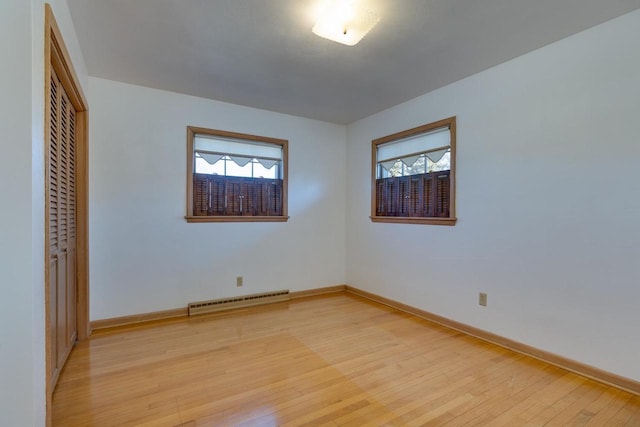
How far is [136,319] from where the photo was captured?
10.1 ft

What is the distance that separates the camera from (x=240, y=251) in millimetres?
3654

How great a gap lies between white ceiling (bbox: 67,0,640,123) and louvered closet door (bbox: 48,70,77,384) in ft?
2.09

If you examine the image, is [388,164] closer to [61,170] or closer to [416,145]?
[416,145]

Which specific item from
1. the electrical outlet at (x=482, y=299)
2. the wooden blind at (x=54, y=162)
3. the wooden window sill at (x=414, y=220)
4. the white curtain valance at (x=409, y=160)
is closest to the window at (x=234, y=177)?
the wooden window sill at (x=414, y=220)

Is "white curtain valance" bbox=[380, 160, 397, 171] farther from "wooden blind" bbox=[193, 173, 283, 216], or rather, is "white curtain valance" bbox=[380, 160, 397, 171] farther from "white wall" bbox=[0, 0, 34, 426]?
"white wall" bbox=[0, 0, 34, 426]

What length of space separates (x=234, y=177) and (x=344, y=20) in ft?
7.45

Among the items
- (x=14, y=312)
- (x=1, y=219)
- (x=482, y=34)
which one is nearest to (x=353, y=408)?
(x=14, y=312)

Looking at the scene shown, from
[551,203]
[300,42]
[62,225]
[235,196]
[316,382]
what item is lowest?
[316,382]

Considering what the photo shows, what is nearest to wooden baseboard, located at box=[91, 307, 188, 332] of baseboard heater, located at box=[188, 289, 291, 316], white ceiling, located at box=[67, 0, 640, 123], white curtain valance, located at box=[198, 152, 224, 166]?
baseboard heater, located at box=[188, 289, 291, 316]

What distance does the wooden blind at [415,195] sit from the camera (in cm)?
314

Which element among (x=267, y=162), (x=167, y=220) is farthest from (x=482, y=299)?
(x=167, y=220)

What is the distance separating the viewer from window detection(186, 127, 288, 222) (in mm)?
3426

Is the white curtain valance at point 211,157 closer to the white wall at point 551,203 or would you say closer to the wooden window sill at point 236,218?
the wooden window sill at point 236,218

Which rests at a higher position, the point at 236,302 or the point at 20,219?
the point at 20,219
